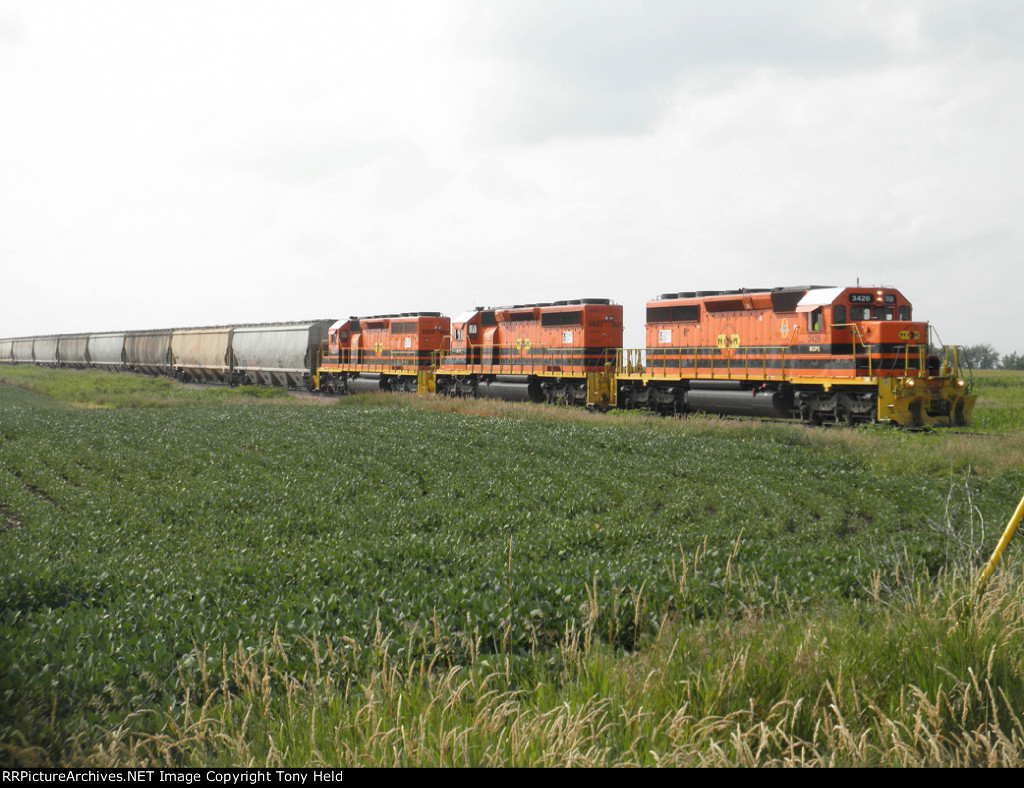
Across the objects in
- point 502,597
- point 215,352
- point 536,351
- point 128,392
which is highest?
point 215,352

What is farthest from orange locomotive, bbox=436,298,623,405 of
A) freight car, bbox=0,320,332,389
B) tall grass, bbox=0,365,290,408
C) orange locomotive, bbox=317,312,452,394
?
freight car, bbox=0,320,332,389

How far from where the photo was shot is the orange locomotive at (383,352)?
134 feet

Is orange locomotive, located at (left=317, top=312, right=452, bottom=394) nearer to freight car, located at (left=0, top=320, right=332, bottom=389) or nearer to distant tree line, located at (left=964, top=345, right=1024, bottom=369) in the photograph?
freight car, located at (left=0, top=320, right=332, bottom=389)

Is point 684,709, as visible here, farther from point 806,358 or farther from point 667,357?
point 667,357

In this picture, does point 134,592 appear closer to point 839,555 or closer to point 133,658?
point 133,658

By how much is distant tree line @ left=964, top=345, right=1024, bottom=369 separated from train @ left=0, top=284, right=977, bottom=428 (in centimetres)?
6397

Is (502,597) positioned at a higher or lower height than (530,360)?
lower

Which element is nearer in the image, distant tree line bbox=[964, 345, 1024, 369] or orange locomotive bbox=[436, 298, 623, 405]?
orange locomotive bbox=[436, 298, 623, 405]

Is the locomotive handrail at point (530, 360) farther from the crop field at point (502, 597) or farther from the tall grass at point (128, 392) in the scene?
the tall grass at point (128, 392)

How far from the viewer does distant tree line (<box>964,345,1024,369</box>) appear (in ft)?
290

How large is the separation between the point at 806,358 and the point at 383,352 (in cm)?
2458

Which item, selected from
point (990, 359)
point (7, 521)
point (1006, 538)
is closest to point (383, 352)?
point (7, 521)

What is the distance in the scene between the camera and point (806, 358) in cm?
2450
